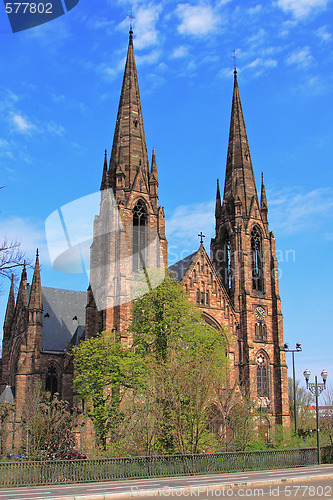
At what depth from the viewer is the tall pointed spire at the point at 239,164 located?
5156cm

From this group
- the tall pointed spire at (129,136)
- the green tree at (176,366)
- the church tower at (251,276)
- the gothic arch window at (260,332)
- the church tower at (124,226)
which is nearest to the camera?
the green tree at (176,366)

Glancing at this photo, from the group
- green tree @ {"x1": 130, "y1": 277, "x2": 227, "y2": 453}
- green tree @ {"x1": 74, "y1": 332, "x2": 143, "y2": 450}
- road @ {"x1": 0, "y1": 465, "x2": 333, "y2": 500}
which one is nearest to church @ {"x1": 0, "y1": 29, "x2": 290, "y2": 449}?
green tree @ {"x1": 74, "y1": 332, "x2": 143, "y2": 450}

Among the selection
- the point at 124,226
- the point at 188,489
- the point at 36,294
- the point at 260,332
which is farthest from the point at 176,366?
the point at 36,294

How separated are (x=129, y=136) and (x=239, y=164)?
1132 cm

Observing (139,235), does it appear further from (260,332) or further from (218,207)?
(260,332)

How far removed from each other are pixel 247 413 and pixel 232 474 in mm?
10659

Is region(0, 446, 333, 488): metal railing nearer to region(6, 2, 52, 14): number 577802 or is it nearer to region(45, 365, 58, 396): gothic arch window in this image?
region(6, 2, 52, 14): number 577802

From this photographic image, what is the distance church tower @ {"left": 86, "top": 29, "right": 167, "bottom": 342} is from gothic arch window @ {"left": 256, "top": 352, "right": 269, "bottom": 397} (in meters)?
11.6

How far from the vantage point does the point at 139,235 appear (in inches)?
1777

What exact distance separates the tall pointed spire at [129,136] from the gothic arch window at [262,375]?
18113 millimetres

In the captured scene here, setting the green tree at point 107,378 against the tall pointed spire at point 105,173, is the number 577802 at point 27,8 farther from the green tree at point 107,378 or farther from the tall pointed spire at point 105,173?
the tall pointed spire at point 105,173

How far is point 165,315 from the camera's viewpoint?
1177 inches

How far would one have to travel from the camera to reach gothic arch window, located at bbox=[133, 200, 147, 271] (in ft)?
144

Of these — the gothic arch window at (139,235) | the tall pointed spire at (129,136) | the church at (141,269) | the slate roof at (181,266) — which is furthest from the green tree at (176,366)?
the tall pointed spire at (129,136)
